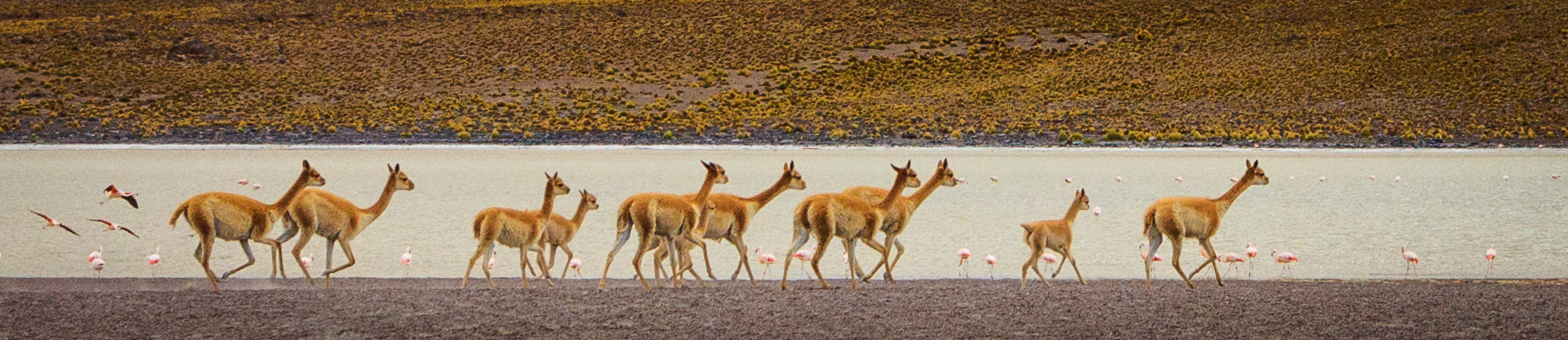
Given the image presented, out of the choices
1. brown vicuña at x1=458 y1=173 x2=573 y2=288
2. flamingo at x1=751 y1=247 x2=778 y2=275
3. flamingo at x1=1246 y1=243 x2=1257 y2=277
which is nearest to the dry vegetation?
flamingo at x1=1246 y1=243 x2=1257 y2=277

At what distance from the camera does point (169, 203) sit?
1296cm

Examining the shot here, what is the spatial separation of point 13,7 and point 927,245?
175 ft

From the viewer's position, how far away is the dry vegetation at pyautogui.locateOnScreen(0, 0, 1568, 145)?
28.4 m

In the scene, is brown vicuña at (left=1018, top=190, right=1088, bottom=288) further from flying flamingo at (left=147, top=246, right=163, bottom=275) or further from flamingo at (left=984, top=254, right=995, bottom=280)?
flying flamingo at (left=147, top=246, right=163, bottom=275)

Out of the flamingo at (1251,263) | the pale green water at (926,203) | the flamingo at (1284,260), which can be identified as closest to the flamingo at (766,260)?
the pale green water at (926,203)

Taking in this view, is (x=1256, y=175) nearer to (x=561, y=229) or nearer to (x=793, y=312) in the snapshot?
(x=793, y=312)

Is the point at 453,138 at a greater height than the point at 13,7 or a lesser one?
lesser

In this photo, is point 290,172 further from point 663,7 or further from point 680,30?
point 663,7

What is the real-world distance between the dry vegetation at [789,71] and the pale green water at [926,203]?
4.81 m

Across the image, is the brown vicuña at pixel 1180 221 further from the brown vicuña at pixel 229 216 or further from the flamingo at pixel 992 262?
the brown vicuña at pixel 229 216

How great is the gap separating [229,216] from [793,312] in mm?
2169

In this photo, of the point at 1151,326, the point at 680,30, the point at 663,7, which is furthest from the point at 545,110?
the point at 1151,326

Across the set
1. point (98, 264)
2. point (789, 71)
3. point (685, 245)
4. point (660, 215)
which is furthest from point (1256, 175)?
point (789, 71)

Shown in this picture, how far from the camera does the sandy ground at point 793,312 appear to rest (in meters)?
5.85
